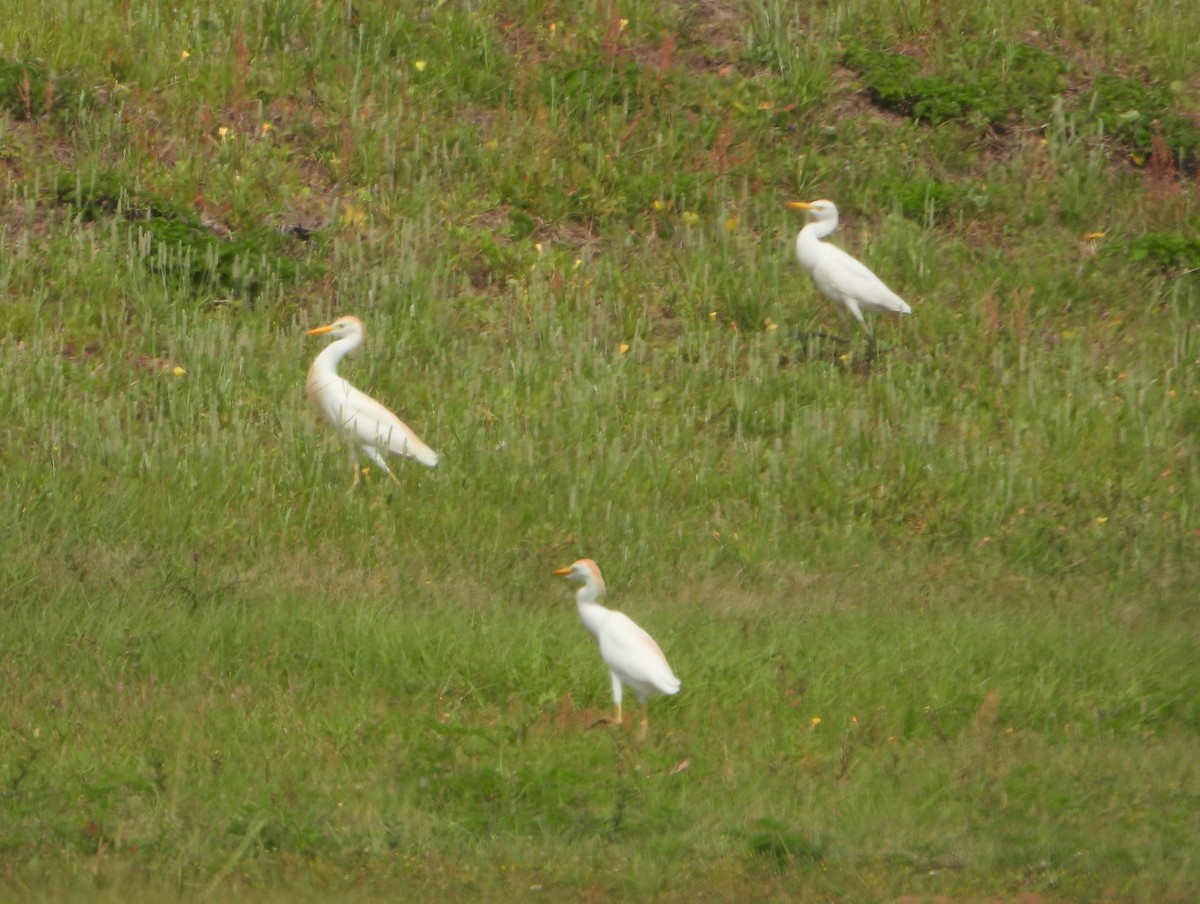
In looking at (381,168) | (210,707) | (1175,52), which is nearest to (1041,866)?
(210,707)

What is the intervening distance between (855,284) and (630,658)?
17.4 feet

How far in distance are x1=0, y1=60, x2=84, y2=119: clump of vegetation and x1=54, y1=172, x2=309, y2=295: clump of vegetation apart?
40.4 inches

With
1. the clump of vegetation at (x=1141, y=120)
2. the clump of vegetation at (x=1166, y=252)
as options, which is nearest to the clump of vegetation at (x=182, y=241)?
the clump of vegetation at (x=1166, y=252)

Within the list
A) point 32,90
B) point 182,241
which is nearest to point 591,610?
point 182,241

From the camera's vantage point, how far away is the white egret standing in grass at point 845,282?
12.0 meters

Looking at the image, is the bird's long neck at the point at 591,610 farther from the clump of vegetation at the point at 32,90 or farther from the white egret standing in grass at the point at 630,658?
the clump of vegetation at the point at 32,90

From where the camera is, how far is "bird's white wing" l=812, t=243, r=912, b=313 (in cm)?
1202

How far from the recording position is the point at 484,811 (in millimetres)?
6605

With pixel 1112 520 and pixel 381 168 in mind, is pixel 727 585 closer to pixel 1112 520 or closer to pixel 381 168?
pixel 1112 520

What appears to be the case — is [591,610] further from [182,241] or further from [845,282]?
[182,241]

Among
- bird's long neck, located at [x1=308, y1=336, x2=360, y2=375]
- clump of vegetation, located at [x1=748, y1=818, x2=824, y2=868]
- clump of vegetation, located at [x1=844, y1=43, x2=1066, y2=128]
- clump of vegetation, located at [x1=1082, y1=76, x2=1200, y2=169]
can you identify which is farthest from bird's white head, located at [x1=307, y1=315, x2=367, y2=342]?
clump of vegetation, located at [x1=1082, y1=76, x2=1200, y2=169]

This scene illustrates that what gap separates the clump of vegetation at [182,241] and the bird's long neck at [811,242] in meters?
3.55

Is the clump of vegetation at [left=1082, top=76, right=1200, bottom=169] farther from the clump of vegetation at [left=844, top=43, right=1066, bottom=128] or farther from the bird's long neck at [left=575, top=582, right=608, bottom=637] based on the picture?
the bird's long neck at [left=575, top=582, right=608, bottom=637]

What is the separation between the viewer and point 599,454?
10.5 metres
